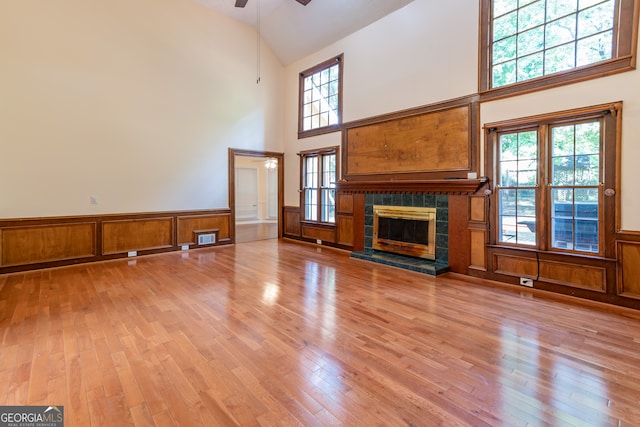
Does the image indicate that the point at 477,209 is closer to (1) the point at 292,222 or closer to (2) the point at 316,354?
(2) the point at 316,354

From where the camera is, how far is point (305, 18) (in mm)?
6324

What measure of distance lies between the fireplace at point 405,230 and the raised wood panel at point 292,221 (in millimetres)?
2418

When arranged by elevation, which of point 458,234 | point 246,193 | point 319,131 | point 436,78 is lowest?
point 458,234

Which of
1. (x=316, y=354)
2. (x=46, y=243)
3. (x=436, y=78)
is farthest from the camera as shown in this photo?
(x=46, y=243)

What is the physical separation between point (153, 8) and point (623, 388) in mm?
8068

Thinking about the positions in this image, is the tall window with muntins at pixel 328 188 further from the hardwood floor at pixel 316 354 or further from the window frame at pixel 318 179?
the hardwood floor at pixel 316 354

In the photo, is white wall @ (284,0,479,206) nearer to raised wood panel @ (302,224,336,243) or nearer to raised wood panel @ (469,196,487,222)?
raised wood panel @ (469,196,487,222)

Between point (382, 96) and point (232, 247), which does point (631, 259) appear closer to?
point (382, 96)

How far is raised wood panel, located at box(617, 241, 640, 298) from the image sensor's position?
128 inches

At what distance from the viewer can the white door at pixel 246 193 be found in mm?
11578

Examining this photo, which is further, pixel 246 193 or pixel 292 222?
pixel 246 193

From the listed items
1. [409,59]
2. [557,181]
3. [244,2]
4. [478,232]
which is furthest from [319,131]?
[557,181]

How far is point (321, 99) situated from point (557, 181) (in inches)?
193

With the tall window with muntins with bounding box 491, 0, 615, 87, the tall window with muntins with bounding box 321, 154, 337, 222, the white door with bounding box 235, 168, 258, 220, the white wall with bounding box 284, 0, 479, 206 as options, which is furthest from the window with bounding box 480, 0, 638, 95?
the white door with bounding box 235, 168, 258, 220
